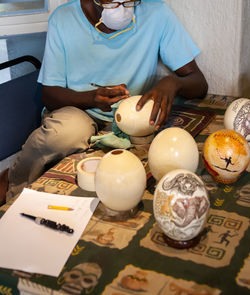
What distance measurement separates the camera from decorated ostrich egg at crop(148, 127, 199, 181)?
107cm

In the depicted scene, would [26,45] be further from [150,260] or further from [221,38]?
[150,260]

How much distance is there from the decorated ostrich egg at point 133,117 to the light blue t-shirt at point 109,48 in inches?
13.2

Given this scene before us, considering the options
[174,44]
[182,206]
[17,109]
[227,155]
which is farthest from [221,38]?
[182,206]

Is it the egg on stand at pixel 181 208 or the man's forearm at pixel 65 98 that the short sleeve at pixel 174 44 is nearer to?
the man's forearm at pixel 65 98

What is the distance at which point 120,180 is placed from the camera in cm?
97

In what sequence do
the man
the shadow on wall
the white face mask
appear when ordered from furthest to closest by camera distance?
the shadow on wall < the man < the white face mask

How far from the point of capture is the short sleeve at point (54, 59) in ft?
5.46

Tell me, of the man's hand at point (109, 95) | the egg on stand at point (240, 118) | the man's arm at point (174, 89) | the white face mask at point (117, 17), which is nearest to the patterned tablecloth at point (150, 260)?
the egg on stand at point (240, 118)

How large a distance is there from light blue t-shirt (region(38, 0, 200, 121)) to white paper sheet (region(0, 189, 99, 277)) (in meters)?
0.65

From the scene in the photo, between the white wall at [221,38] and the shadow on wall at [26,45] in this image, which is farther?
the shadow on wall at [26,45]

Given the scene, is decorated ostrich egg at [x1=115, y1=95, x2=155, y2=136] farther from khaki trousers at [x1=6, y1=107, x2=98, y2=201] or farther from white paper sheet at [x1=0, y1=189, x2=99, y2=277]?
white paper sheet at [x1=0, y1=189, x2=99, y2=277]

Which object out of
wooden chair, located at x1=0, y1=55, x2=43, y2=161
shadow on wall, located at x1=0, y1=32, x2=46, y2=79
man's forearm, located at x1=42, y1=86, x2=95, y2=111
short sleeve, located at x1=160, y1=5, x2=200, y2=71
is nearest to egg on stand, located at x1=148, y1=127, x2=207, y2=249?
man's forearm, located at x1=42, y1=86, x2=95, y2=111

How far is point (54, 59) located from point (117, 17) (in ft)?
1.13

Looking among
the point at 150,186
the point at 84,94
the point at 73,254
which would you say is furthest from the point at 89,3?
the point at 73,254
